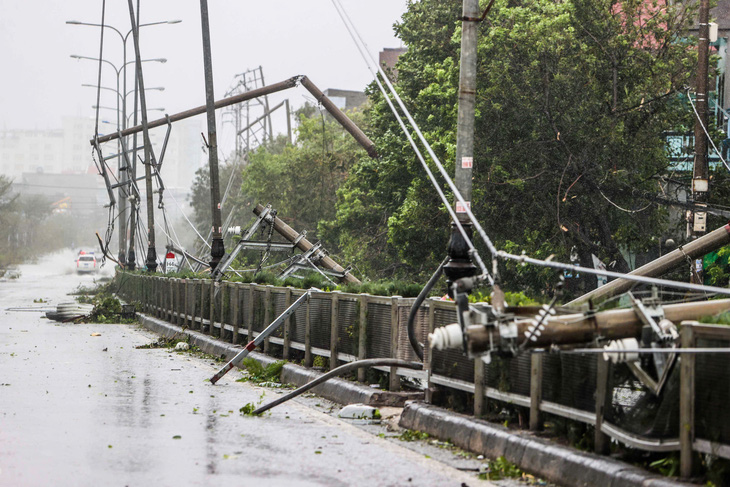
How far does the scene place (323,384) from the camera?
15.0 meters

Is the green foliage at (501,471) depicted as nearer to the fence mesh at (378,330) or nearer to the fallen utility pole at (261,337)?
the fence mesh at (378,330)

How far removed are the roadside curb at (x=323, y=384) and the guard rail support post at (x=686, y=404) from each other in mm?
5902

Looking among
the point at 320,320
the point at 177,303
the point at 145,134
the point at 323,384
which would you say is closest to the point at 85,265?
the point at 145,134

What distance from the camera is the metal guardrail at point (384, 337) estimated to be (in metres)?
7.41

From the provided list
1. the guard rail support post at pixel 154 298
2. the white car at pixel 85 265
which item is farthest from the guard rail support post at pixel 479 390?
the white car at pixel 85 265

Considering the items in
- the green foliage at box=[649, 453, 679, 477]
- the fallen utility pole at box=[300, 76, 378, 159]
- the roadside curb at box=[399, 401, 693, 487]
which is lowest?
the roadside curb at box=[399, 401, 693, 487]

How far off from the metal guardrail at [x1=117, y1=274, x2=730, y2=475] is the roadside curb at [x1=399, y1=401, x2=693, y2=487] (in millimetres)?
224

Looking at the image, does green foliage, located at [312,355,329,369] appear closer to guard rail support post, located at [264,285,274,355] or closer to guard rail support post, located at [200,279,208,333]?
guard rail support post, located at [264,285,274,355]

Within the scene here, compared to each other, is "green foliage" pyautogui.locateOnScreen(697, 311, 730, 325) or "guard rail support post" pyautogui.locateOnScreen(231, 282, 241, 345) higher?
"green foliage" pyautogui.locateOnScreen(697, 311, 730, 325)

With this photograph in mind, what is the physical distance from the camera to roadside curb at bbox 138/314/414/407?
13.1m

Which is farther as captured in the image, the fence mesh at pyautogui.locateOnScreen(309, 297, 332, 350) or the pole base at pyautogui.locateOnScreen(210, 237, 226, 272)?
the pole base at pyautogui.locateOnScreen(210, 237, 226, 272)

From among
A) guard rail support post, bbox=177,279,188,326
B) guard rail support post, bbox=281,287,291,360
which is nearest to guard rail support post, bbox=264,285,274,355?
guard rail support post, bbox=281,287,291,360

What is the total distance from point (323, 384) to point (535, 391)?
586cm

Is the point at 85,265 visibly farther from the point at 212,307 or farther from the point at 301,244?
the point at 212,307
